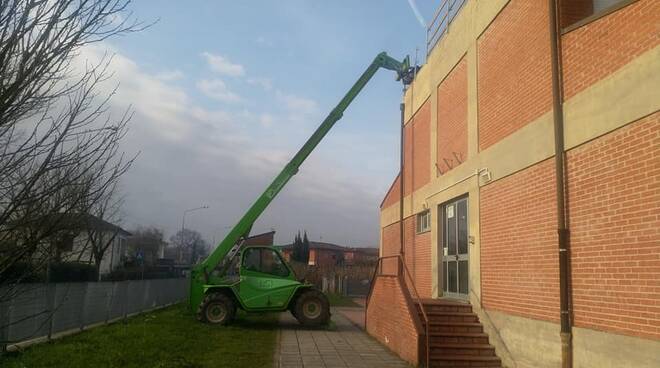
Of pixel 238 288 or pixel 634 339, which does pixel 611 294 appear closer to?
pixel 634 339

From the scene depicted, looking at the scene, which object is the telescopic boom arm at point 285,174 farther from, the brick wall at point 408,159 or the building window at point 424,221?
the building window at point 424,221

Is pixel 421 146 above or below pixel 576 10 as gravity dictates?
below

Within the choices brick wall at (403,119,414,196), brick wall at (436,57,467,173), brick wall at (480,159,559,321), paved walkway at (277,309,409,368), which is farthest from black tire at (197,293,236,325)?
brick wall at (480,159,559,321)

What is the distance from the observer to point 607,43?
7.54 meters

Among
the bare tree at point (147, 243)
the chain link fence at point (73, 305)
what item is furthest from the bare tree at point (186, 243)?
the chain link fence at point (73, 305)

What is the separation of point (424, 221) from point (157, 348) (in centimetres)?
804

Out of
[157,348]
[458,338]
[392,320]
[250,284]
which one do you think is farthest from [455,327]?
[250,284]

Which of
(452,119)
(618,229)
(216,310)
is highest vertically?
(452,119)

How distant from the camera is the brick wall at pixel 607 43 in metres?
6.76

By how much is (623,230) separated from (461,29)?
7.69 metres

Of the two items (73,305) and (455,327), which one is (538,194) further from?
(73,305)

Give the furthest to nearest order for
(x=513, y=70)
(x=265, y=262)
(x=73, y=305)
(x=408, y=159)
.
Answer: (x=408, y=159) → (x=265, y=262) → (x=73, y=305) → (x=513, y=70)

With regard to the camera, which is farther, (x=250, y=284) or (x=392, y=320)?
(x=250, y=284)

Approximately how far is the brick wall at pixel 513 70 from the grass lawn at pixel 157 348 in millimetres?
6360
